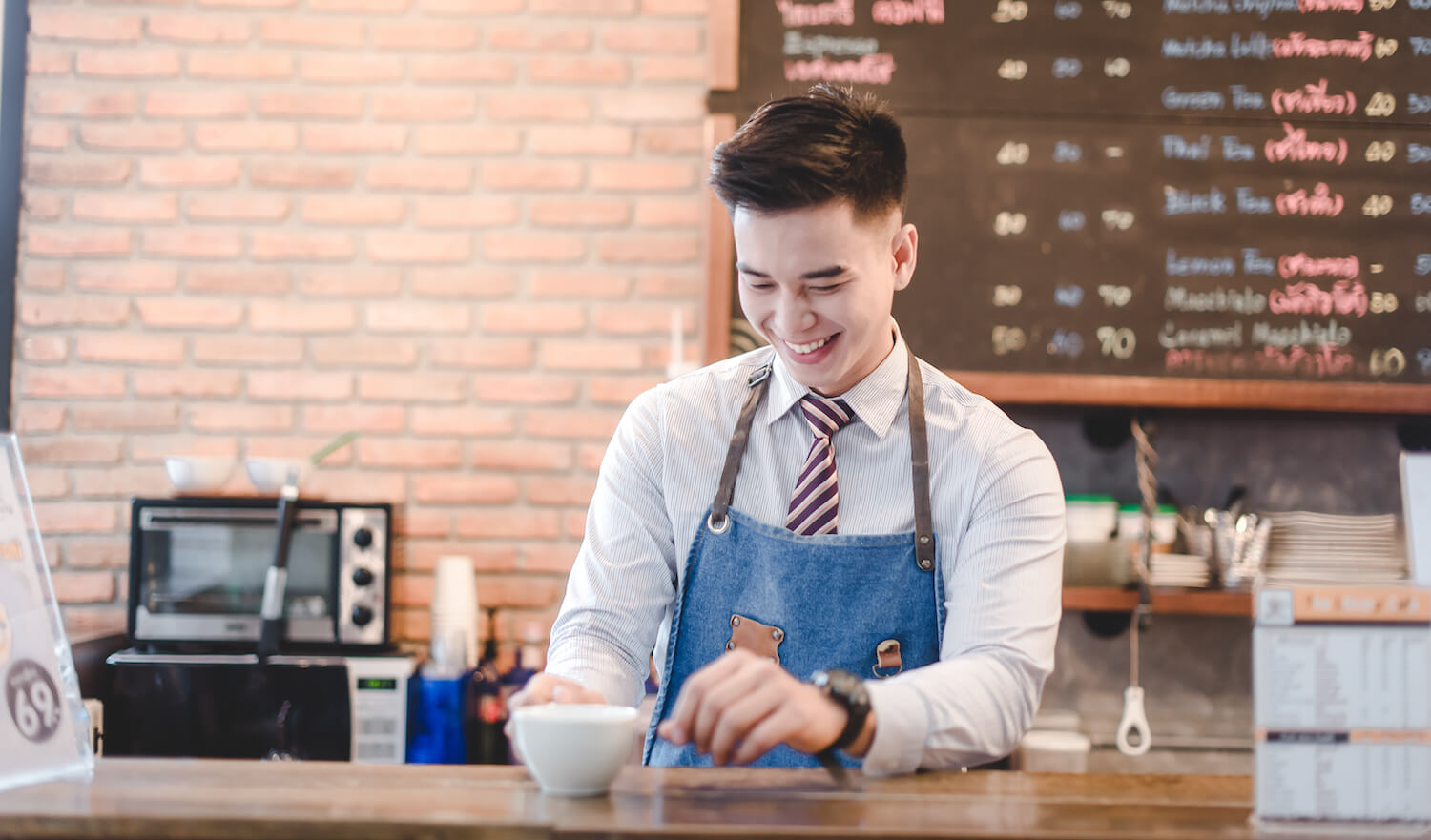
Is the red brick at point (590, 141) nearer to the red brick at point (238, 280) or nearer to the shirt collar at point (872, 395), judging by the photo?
the red brick at point (238, 280)

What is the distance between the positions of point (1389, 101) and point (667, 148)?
182 cm

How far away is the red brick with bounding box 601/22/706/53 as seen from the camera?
2.96 meters

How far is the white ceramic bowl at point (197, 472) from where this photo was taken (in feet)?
8.65

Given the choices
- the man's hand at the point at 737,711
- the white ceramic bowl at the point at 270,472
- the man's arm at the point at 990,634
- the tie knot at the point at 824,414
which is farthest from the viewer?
the white ceramic bowl at the point at 270,472

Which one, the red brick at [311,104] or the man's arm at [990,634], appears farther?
the red brick at [311,104]

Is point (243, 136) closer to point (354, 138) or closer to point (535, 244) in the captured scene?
point (354, 138)

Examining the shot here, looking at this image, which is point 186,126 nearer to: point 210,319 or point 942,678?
point 210,319

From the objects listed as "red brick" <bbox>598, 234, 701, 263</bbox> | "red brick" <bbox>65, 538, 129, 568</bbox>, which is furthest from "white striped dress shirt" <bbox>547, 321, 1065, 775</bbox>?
"red brick" <bbox>65, 538, 129, 568</bbox>

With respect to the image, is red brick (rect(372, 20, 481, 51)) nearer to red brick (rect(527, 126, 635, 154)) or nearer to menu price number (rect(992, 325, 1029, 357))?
red brick (rect(527, 126, 635, 154))

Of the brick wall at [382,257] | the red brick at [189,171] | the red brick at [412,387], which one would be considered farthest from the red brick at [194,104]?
the red brick at [412,387]

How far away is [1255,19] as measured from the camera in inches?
104

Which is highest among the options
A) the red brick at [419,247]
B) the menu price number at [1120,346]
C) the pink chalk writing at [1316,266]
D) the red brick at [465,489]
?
the red brick at [419,247]

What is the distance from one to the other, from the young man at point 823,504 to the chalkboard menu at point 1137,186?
1087 mm

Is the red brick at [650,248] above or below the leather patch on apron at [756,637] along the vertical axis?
above
